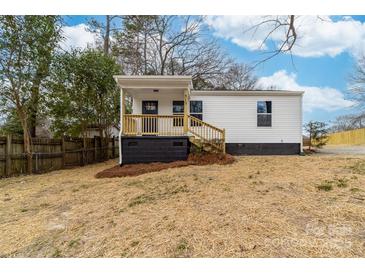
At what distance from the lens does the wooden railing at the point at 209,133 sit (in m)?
8.84

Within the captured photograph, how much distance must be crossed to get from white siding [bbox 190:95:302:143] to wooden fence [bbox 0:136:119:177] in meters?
5.92

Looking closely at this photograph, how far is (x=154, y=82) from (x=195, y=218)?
6.47 metres

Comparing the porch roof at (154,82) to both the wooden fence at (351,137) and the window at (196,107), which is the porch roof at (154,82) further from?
the wooden fence at (351,137)

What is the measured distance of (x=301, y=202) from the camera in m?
3.74

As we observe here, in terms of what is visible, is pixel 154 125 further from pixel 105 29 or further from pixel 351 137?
pixel 351 137

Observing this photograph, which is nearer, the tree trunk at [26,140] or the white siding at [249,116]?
the tree trunk at [26,140]

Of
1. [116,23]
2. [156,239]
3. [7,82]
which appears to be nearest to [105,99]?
[7,82]

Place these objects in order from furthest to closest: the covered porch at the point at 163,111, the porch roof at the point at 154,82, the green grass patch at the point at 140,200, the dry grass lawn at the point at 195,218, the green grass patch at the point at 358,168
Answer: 1. the covered porch at the point at 163,111
2. the porch roof at the point at 154,82
3. the green grass patch at the point at 358,168
4. the green grass patch at the point at 140,200
5. the dry grass lawn at the point at 195,218

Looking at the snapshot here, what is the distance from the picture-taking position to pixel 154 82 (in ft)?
28.6

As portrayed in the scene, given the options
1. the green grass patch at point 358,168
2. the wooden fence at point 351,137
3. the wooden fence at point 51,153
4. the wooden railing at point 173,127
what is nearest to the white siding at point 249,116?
the wooden railing at point 173,127

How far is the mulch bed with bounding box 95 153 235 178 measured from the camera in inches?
279

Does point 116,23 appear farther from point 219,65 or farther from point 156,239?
point 156,239

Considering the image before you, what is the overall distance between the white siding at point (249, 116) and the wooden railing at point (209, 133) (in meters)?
0.71
